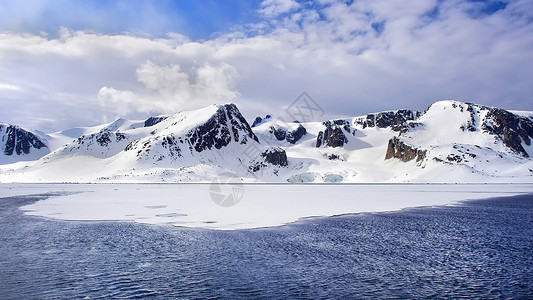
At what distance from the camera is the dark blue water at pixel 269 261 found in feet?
57.7

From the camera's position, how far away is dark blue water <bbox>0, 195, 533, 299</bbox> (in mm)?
17578

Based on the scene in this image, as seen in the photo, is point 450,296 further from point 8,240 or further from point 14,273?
point 8,240

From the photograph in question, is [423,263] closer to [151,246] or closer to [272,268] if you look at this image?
→ [272,268]

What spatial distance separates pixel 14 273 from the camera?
65.6ft

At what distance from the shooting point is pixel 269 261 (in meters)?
23.1

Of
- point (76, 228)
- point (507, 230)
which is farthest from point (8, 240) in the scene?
point (507, 230)

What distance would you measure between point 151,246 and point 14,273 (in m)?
9.44

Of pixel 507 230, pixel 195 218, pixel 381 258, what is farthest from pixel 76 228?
pixel 507 230

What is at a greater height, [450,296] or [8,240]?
[8,240]

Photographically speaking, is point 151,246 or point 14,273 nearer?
point 14,273

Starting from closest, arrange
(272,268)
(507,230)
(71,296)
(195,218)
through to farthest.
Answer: (71,296), (272,268), (507,230), (195,218)

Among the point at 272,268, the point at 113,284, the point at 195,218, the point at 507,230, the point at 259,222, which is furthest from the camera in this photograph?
the point at 195,218

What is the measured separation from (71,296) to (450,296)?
17.6m

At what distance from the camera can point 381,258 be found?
24.1 m
